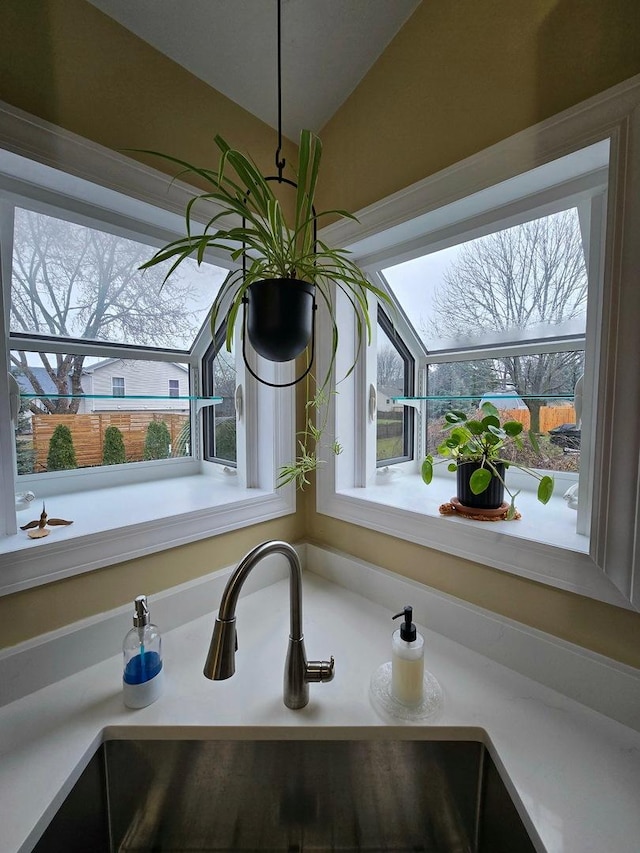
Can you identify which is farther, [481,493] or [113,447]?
[113,447]

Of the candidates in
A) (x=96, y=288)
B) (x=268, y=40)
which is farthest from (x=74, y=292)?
(x=268, y=40)

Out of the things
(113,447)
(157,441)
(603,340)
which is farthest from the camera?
(157,441)

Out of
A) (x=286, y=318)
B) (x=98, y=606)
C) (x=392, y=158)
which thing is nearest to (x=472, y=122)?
(x=392, y=158)

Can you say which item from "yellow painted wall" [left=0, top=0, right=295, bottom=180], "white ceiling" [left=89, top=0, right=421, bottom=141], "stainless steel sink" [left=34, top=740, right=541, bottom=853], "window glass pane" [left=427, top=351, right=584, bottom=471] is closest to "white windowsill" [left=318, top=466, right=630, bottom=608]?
"window glass pane" [left=427, top=351, right=584, bottom=471]

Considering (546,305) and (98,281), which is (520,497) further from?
(98,281)

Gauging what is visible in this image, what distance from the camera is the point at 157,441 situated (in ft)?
3.79

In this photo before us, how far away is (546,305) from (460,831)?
122 cm

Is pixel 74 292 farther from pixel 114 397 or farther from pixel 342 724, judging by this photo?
pixel 342 724

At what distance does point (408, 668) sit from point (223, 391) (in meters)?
1.00

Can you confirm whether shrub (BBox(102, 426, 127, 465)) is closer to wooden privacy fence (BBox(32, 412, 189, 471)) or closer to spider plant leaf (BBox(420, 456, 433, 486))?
wooden privacy fence (BBox(32, 412, 189, 471))

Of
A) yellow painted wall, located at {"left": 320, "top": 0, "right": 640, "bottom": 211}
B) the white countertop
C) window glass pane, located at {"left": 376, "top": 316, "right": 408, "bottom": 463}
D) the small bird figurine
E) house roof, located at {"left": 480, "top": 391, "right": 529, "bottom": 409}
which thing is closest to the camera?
the white countertop

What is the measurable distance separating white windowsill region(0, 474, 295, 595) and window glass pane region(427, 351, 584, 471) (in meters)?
0.71

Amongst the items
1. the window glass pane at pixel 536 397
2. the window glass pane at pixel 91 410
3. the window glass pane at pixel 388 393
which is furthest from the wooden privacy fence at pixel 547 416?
the window glass pane at pixel 91 410

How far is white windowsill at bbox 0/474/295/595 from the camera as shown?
0.69 metres
